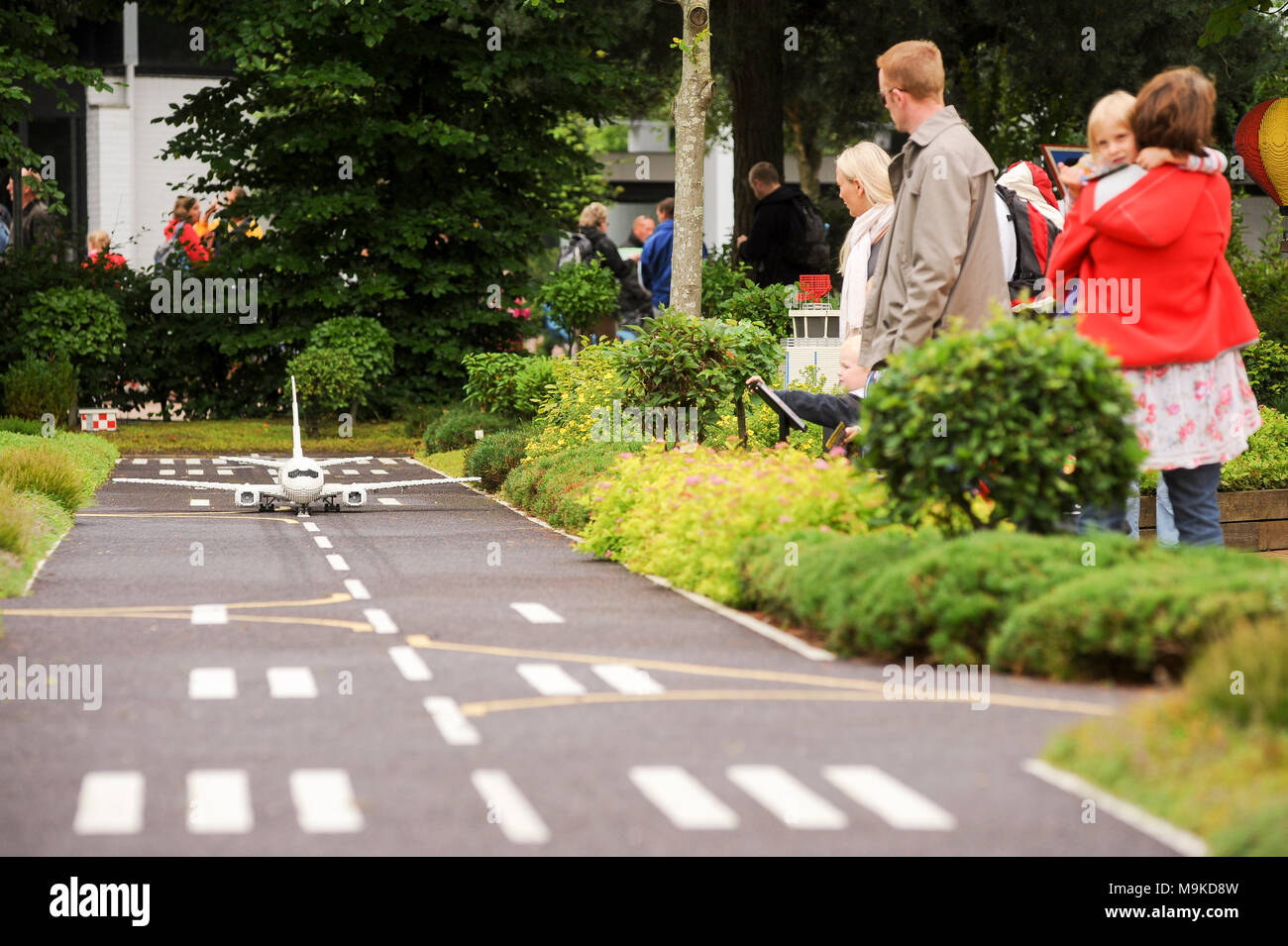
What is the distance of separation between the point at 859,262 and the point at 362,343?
14.3 meters

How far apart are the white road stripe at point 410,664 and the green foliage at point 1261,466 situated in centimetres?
803

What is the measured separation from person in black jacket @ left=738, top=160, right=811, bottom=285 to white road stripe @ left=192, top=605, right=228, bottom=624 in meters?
10.1

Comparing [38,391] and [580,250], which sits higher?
[580,250]

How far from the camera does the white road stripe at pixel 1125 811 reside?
4941 millimetres

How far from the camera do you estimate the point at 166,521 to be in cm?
1434

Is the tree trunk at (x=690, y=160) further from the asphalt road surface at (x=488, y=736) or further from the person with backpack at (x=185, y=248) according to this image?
the person with backpack at (x=185, y=248)

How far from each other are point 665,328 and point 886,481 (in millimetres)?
5066

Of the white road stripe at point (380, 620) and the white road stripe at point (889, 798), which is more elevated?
the white road stripe at point (380, 620)

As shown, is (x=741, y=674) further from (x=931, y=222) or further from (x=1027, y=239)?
(x=1027, y=239)

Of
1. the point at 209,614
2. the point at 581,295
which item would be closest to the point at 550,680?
the point at 209,614

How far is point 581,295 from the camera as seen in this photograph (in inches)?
874

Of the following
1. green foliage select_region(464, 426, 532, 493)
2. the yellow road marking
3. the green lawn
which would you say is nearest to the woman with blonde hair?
the yellow road marking

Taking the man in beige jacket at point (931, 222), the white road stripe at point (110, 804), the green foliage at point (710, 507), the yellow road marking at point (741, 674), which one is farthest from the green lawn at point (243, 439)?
the white road stripe at point (110, 804)
